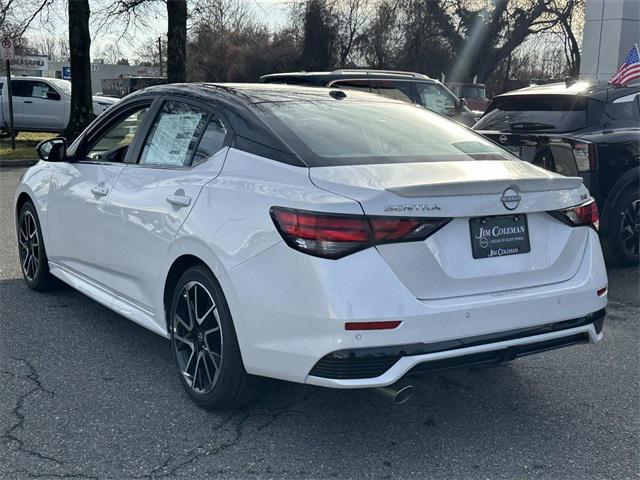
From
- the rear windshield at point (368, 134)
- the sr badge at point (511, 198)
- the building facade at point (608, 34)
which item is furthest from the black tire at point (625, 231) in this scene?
the building facade at point (608, 34)

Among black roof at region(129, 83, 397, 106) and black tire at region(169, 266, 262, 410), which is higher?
black roof at region(129, 83, 397, 106)

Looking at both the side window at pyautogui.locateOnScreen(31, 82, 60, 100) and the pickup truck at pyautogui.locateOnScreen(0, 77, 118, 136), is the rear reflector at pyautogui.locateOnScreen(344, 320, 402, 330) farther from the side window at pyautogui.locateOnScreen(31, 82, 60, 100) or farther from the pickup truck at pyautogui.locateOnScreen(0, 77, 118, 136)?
the side window at pyautogui.locateOnScreen(31, 82, 60, 100)

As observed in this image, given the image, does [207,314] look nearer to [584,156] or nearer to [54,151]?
[54,151]

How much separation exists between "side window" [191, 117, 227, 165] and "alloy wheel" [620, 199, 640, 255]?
4.44 m

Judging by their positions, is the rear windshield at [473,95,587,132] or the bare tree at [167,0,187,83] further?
the bare tree at [167,0,187,83]

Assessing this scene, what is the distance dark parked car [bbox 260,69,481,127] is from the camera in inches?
423

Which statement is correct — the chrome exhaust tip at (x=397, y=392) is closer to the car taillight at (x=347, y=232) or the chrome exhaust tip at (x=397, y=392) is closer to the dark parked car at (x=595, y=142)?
the car taillight at (x=347, y=232)

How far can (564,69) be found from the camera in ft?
165

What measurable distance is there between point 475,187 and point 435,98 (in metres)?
8.99

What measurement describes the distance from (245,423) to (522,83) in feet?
158

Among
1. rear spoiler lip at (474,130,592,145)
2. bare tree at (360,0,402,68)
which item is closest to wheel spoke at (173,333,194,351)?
rear spoiler lip at (474,130,592,145)

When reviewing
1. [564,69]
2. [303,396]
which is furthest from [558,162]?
[564,69]

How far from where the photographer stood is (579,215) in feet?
11.2

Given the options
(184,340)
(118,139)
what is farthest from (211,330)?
(118,139)
